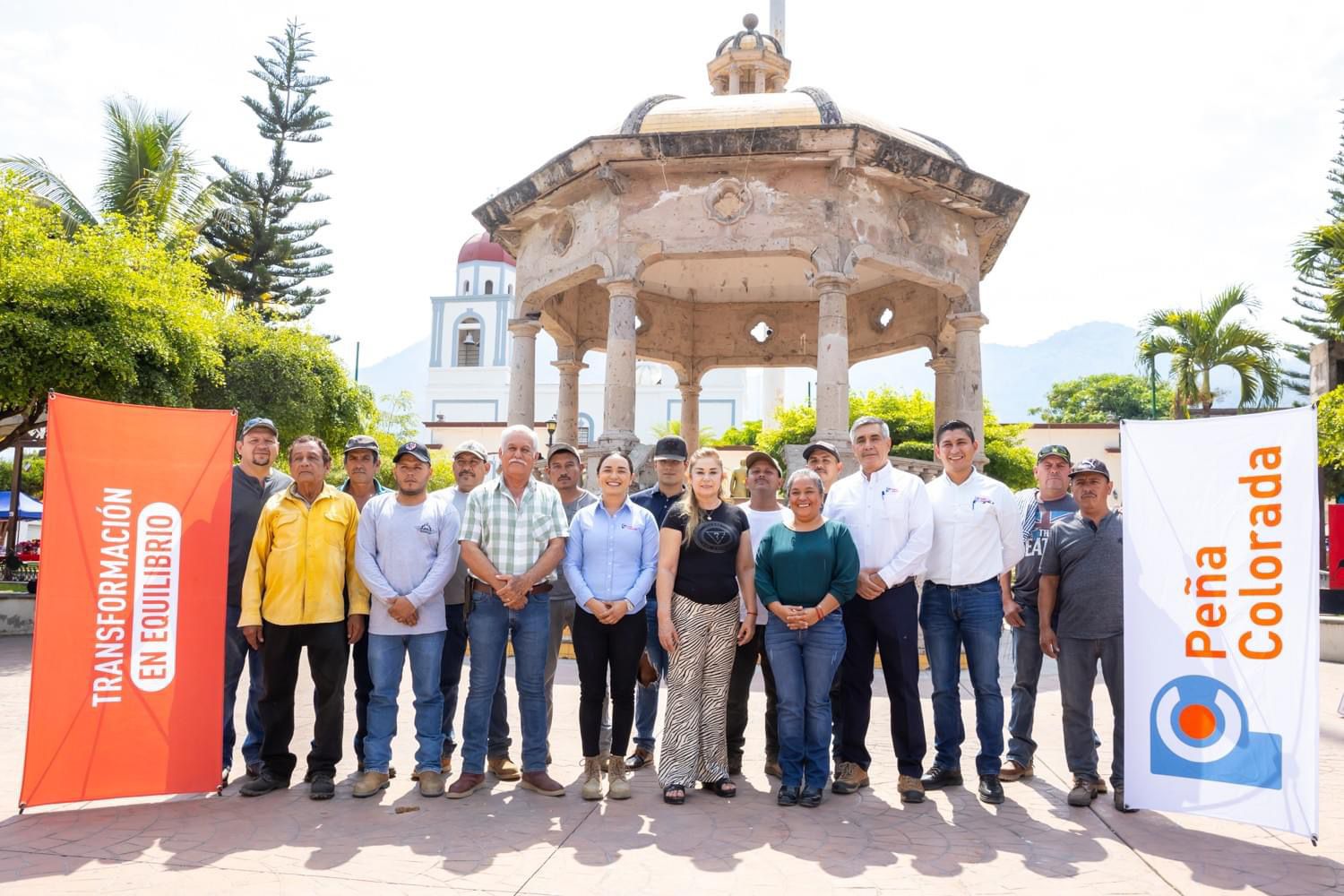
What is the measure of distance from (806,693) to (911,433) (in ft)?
99.4

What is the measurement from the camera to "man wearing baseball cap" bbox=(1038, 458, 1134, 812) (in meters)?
4.91

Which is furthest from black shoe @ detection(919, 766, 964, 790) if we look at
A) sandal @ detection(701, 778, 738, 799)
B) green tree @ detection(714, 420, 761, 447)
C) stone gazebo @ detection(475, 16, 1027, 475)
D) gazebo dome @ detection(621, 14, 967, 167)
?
green tree @ detection(714, 420, 761, 447)

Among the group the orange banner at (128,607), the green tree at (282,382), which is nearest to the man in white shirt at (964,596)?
the orange banner at (128,607)

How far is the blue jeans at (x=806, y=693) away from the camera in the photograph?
15.9ft

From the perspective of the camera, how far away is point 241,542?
5.25m

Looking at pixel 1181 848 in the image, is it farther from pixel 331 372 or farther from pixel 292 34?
pixel 292 34

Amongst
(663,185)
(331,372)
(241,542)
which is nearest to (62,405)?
(241,542)

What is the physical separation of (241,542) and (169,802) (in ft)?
4.45

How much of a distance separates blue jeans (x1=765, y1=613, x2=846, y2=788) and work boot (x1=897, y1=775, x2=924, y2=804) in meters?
0.40

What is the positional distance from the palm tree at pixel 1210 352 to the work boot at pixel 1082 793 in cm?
2055

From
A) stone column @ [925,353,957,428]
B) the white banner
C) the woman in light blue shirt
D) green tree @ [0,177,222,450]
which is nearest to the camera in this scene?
the white banner

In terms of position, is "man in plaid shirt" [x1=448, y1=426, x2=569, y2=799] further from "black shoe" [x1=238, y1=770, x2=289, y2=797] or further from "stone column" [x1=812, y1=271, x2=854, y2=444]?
"stone column" [x1=812, y1=271, x2=854, y2=444]

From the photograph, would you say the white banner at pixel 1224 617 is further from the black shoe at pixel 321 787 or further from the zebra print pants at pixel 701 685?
the black shoe at pixel 321 787

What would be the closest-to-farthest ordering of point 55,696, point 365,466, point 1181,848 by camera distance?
1. point 1181,848
2. point 55,696
3. point 365,466
